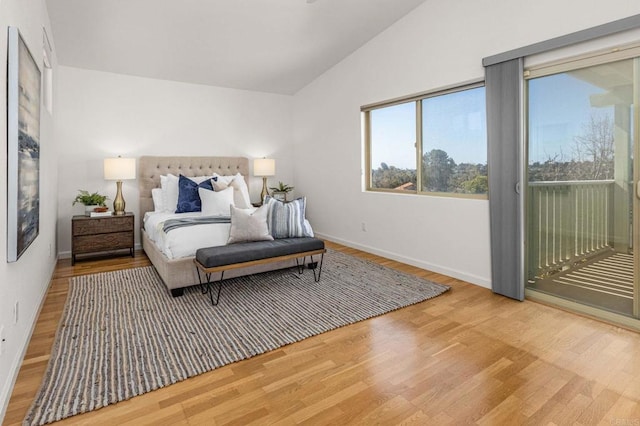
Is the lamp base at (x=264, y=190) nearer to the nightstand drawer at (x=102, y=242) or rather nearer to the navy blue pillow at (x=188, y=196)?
the navy blue pillow at (x=188, y=196)

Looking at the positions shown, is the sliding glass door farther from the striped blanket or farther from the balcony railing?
the striped blanket

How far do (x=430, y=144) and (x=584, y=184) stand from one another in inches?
64.6

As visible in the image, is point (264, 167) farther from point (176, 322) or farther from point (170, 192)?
point (176, 322)

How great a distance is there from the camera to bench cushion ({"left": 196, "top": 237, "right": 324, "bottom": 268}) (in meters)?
2.94

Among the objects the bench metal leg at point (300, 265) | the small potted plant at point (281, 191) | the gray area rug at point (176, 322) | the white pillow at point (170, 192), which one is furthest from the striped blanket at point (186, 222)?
the small potted plant at point (281, 191)

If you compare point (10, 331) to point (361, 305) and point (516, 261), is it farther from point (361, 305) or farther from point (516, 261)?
point (516, 261)

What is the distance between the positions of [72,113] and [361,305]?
433 centimetres

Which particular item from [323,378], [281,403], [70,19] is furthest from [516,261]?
[70,19]

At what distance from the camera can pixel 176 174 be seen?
17.0ft

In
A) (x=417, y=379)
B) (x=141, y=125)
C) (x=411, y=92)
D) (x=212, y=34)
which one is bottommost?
(x=417, y=379)

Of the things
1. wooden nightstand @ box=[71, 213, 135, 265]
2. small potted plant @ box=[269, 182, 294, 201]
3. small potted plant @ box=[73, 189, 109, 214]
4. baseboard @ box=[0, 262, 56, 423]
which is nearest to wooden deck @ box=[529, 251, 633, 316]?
baseboard @ box=[0, 262, 56, 423]

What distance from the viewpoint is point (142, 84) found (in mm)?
4988

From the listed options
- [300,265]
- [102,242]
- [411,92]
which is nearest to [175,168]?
[102,242]

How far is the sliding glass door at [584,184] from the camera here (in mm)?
2482
